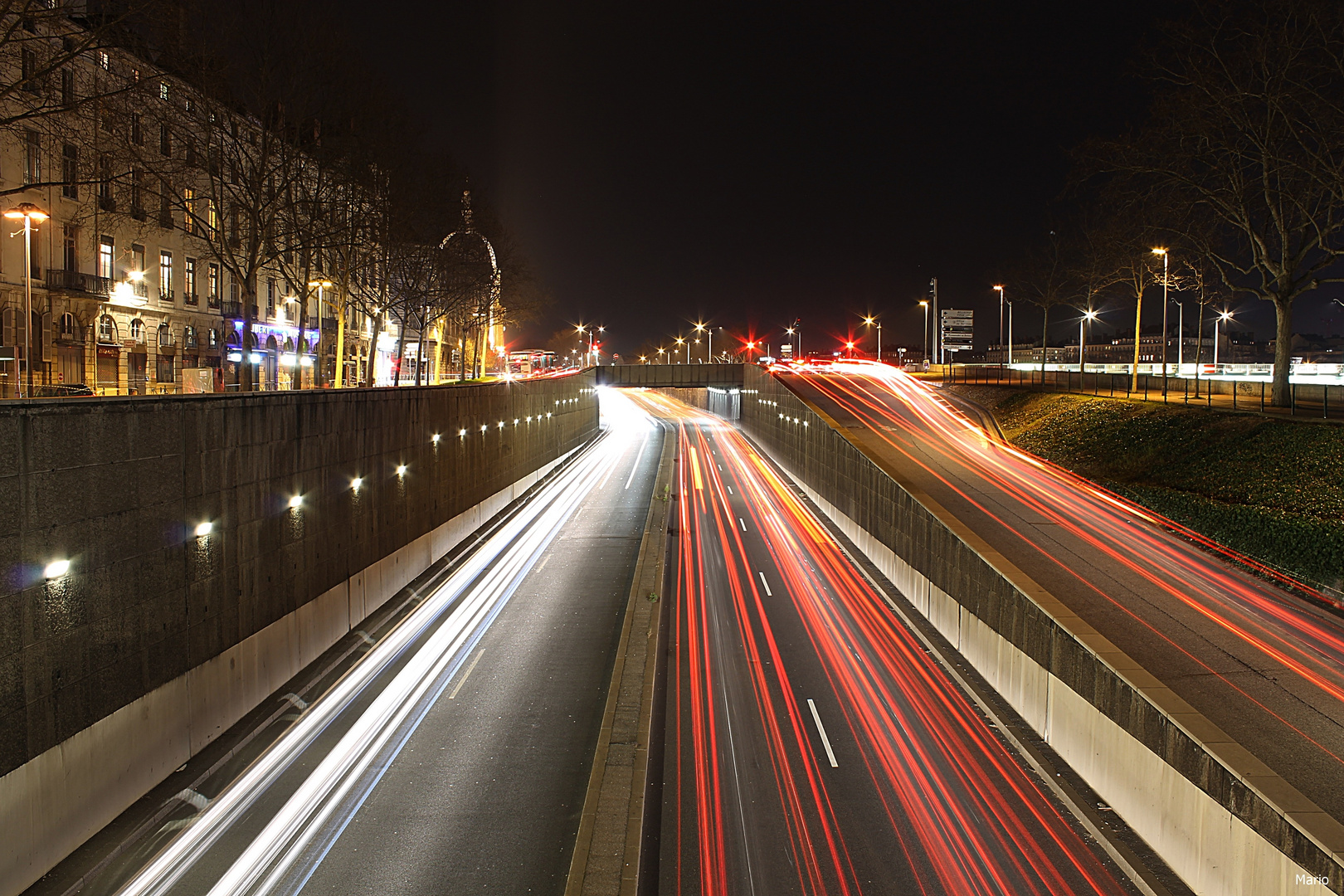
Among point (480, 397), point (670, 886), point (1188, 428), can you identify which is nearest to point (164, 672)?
point (670, 886)

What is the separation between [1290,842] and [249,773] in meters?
13.8

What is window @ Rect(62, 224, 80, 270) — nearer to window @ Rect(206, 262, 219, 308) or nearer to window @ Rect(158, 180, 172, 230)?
window @ Rect(158, 180, 172, 230)

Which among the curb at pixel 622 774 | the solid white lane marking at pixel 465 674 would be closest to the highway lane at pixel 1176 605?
the solid white lane marking at pixel 465 674

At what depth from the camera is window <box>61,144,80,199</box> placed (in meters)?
21.6

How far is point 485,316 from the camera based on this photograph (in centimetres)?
6756

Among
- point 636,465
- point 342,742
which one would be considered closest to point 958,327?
point 636,465

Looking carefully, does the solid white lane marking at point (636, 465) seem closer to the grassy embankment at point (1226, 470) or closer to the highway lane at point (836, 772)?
the grassy embankment at point (1226, 470)

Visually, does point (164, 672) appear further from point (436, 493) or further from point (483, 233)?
point (483, 233)

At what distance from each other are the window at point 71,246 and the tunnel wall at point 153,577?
23000mm

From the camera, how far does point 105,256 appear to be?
124 ft

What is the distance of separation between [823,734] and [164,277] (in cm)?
4195

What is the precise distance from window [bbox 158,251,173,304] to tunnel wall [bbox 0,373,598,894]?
2787 centimetres

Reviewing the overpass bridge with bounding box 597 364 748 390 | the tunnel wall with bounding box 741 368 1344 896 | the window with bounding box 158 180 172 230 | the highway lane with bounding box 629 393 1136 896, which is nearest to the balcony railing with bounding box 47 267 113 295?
the window with bounding box 158 180 172 230

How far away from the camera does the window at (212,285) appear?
1853 inches
